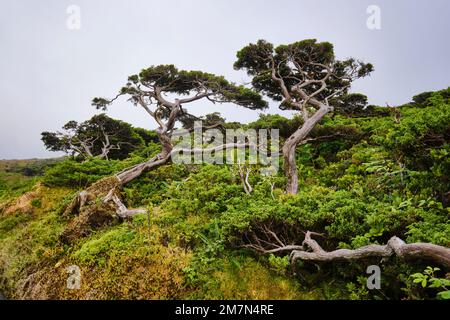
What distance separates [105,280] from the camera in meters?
5.37

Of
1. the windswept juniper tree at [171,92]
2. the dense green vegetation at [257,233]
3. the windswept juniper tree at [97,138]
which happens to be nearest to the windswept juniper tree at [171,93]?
the windswept juniper tree at [171,92]

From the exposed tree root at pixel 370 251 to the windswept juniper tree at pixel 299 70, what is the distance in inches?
327

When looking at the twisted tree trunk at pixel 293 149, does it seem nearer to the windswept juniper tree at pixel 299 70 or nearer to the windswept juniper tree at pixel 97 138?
the windswept juniper tree at pixel 299 70

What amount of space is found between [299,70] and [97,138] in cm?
1842

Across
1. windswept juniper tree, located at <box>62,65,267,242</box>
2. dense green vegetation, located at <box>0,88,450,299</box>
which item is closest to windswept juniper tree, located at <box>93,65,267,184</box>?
windswept juniper tree, located at <box>62,65,267,242</box>

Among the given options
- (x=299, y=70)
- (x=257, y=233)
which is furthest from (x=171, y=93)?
(x=257, y=233)

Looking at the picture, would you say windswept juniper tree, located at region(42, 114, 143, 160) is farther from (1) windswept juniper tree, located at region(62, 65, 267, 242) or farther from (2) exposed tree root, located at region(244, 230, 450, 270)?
(2) exposed tree root, located at region(244, 230, 450, 270)

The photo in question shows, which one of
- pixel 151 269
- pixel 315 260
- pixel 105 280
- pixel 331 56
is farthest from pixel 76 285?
pixel 331 56

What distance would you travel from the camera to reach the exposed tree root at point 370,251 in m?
3.48

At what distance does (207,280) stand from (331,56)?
40.1ft

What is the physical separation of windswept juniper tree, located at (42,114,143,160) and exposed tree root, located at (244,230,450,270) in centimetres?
2000

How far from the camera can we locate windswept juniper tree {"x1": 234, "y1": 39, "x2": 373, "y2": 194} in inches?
512

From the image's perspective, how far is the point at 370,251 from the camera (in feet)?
13.3
